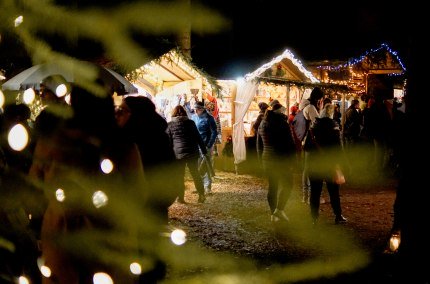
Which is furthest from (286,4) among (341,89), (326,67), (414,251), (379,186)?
(414,251)

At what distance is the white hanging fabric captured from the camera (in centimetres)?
1449

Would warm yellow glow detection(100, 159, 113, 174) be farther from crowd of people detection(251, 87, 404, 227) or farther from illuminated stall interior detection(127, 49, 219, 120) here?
illuminated stall interior detection(127, 49, 219, 120)

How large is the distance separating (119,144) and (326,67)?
15.7 metres

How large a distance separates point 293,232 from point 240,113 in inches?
283

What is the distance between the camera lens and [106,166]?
3875mm

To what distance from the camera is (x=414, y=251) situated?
4.73 metres

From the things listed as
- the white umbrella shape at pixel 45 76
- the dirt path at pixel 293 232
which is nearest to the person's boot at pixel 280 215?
the dirt path at pixel 293 232

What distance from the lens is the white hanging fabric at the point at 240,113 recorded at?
14.5 metres

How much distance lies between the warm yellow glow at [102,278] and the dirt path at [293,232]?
8.36 ft

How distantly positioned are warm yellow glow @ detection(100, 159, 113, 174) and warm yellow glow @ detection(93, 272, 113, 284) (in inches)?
30.5

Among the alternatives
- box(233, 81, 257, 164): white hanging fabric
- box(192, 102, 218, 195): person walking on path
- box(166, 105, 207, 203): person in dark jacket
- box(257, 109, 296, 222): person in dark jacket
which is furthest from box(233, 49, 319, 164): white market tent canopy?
box(257, 109, 296, 222): person in dark jacket

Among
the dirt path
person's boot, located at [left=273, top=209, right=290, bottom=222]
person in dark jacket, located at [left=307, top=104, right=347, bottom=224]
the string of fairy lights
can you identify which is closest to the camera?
the dirt path

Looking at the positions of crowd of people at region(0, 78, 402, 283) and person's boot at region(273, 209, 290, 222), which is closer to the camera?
crowd of people at region(0, 78, 402, 283)

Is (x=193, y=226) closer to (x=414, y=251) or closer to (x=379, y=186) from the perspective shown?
(x=414, y=251)
